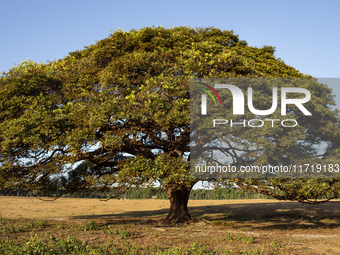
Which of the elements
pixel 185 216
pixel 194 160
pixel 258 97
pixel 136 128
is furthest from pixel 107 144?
pixel 185 216

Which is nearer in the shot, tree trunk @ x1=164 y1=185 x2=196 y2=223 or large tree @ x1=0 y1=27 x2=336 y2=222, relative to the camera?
large tree @ x1=0 y1=27 x2=336 y2=222

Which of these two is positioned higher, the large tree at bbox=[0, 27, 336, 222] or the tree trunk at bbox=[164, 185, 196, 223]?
the large tree at bbox=[0, 27, 336, 222]

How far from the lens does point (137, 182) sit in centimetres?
1348

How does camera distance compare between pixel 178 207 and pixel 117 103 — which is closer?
pixel 117 103

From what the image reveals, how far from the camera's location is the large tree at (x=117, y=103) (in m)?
13.0

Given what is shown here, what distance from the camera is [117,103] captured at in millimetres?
13336

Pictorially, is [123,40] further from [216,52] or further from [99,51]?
[216,52]

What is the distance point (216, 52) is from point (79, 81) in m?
7.08

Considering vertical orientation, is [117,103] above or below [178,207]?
above

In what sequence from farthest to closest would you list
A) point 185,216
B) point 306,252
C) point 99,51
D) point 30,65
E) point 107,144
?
point 185,216
point 30,65
point 99,51
point 107,144
point 306,252

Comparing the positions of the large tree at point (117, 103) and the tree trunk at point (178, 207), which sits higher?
the large tree at point (117, 103)

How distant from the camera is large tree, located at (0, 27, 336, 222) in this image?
42.7ft

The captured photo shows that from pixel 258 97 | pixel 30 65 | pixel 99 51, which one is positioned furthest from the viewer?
pixel 30 65

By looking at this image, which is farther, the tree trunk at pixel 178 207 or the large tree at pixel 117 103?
the tree trunk at pixel 178 207
